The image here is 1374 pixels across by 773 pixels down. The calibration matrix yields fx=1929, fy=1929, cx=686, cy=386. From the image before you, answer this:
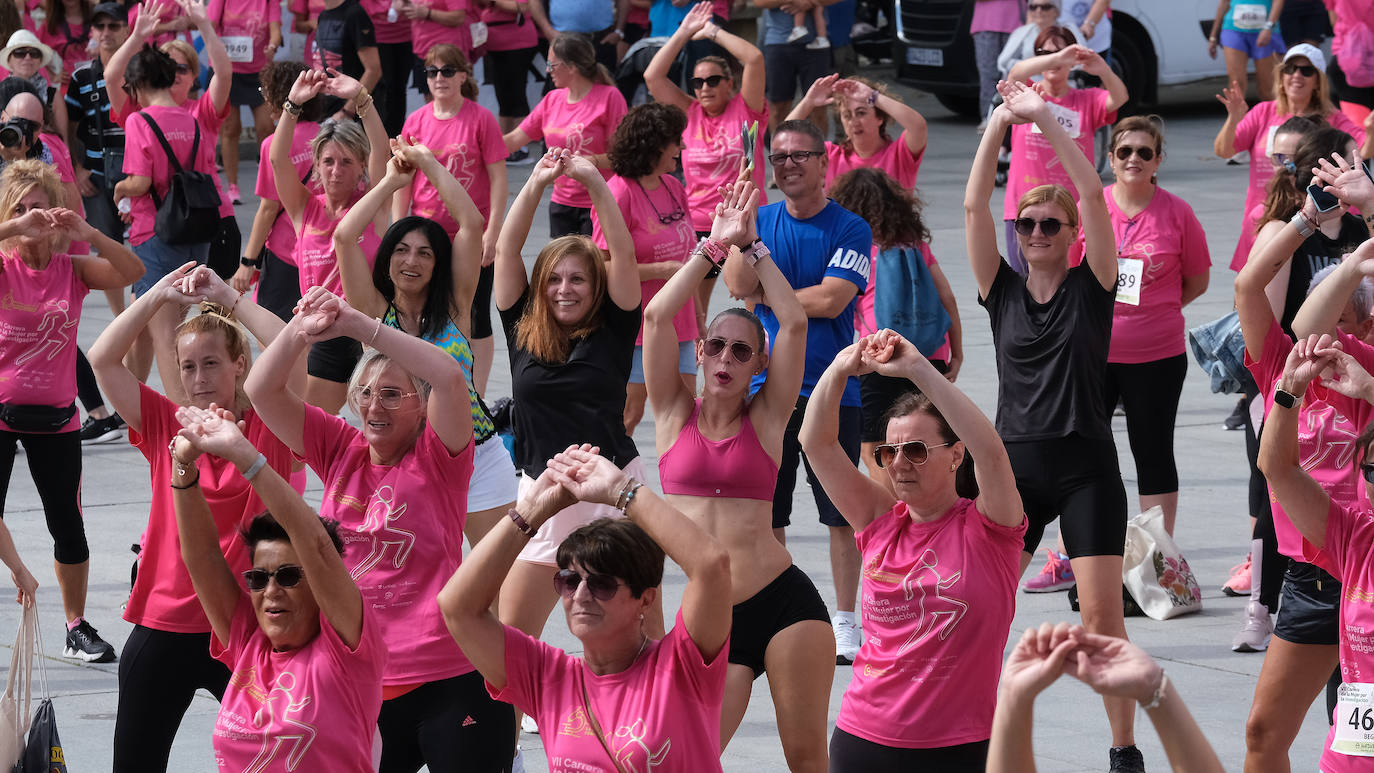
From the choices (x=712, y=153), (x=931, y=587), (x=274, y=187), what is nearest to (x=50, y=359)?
(x=274, y=187)

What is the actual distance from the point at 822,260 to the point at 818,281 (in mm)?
85

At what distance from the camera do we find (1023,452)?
6.52 metres

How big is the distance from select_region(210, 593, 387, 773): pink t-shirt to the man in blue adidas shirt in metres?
3.04

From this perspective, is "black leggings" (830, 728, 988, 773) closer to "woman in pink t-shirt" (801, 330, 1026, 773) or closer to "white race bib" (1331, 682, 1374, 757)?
"woman in pink t-shirt" (801, 330, 1026, 773)

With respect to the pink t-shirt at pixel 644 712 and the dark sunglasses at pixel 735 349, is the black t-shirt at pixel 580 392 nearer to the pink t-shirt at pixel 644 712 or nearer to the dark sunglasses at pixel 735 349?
the dark sunglasses at pixel 735 349

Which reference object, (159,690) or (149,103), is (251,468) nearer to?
(159,690)

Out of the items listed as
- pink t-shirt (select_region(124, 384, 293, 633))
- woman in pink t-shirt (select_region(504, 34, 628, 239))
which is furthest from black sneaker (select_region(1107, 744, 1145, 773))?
woman in pink t-shirt (select_region(504, 34, 628, 239))

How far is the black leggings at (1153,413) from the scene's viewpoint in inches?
313

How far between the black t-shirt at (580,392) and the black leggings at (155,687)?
1.49 meters

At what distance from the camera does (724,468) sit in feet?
18.6

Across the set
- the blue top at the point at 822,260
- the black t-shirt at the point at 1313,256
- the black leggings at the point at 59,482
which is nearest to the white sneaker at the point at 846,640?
the blue top at the point at 822,260

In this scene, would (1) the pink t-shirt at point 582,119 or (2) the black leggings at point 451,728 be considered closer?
(2) the black leggings at point 451,728

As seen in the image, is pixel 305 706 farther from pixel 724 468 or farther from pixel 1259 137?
pixel 1259 137

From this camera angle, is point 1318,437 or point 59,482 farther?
point 59,482
